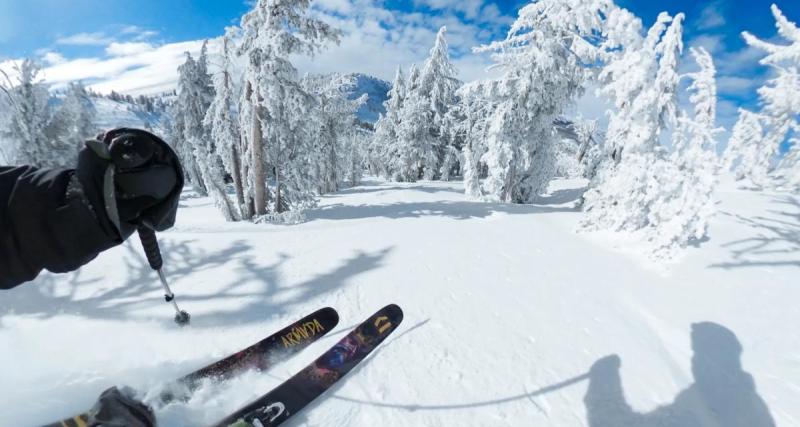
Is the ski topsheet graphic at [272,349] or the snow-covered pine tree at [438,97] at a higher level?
the snow-covered pine tree at [438,97]

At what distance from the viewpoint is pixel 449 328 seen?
17.6ft

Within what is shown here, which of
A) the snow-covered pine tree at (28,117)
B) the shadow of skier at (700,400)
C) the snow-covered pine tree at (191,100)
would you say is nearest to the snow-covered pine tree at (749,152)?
the shadow of skier at (700,400)

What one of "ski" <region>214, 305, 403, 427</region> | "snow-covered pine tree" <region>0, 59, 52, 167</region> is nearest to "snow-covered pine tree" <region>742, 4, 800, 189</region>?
"ski" <region>214, 305, 403, 427</region>

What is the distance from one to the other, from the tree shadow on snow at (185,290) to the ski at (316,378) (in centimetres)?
141

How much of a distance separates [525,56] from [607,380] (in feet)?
47.5

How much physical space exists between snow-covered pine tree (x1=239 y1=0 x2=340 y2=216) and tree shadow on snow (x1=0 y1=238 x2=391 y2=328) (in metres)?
5.66

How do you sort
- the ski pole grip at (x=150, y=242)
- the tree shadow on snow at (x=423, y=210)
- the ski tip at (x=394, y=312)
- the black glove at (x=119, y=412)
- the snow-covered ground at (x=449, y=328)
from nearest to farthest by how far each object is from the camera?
the ski pole grip at (x=150, y=242), the black glove at (x=119, y=412), the snow-covered ground at (x=449, y=328), the ski tip at (x=394, y=312), the tree shadow on snow at (x=423, y=210)

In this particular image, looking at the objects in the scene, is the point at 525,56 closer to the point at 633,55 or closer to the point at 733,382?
the point at 633,55

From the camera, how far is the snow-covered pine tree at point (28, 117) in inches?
762

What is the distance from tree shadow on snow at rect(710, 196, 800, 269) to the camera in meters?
8.09

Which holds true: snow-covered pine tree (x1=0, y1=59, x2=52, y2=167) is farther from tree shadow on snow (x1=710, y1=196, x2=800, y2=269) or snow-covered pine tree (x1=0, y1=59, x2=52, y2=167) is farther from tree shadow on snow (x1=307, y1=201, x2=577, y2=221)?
tree shadow on snow (x1=710, y1=196, x2=800, y2=269)

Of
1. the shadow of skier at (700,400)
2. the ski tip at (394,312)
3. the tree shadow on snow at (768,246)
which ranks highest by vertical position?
the tree shadow on snow at (768,246)

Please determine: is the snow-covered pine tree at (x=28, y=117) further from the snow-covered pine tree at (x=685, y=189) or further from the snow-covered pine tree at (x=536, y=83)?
the snow-covered pine tree at (x=685, y=189)

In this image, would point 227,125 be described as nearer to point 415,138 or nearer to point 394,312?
point 394,312
